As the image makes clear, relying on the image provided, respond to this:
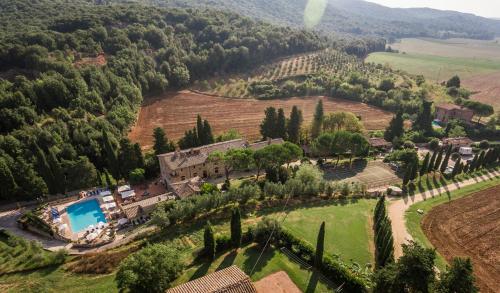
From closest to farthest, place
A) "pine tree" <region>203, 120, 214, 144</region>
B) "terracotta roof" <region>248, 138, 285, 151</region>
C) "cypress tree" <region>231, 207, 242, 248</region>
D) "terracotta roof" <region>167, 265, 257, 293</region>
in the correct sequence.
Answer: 1. "terracotta roof" <region>167, 265, 257, 293</region>
2. "cypress tree" <region>231, 207, 242, 248</region>
3. "terracotta roof" <region>248, 138, 285, 151</region>
4. "pine tree" <region>203, 120, 214, 144</region>

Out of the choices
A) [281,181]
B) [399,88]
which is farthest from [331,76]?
[281,181]

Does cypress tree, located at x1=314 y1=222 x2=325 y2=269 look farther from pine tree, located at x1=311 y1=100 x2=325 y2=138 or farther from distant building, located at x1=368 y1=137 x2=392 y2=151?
distant building, located at x1=368 y1=137 x2=392 y2=151

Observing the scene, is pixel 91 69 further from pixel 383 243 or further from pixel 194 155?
pixel 383 243

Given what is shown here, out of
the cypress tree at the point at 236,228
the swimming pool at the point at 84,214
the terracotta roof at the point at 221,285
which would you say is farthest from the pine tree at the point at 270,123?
the terracotta roof at the point at 221,285

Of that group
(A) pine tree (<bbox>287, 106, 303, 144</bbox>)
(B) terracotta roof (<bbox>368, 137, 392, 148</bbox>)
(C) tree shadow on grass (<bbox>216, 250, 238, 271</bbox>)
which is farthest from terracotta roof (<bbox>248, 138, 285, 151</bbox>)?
(C) tree shadow on grass (<bbox>216, 250, 238, 271</bbox>)

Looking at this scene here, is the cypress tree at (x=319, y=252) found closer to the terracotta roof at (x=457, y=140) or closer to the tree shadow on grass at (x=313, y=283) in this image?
the tree shadow on grass at (x=313, y=283)

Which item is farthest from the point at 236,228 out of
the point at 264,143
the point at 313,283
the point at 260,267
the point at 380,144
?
the point at 380,144
